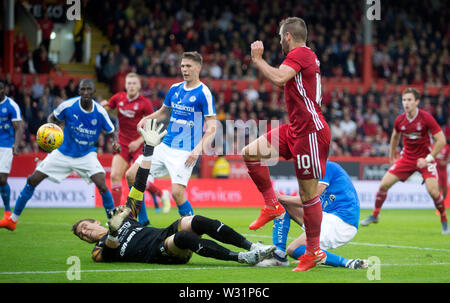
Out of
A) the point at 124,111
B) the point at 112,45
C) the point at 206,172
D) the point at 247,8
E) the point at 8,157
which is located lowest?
→ the point at 206,172

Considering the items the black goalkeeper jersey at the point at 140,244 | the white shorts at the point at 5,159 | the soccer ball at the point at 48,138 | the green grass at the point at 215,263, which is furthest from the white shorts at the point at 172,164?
the white shorts at the point at 5,159

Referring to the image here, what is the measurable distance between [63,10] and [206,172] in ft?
36.7

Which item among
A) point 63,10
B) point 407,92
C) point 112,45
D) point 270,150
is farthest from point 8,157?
point 63,10

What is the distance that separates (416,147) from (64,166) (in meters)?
6.72

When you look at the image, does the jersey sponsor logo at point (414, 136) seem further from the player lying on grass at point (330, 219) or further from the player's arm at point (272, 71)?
the player's arm at point (272, 71)

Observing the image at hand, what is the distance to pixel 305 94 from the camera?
7.11 metres

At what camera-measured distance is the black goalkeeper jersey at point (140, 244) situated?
7.25 metres

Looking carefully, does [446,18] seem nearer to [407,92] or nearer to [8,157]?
[407,92]

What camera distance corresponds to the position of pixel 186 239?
6.82 m

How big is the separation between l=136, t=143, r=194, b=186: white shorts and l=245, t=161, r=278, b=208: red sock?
5.49 feet

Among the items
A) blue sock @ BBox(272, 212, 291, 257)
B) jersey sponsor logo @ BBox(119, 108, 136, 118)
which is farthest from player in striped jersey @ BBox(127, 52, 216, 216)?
jersey sponsor logo @ BBox(119, 108, 136, 118)

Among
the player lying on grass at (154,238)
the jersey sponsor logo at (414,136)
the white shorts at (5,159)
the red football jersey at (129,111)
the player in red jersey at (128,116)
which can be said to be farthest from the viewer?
the jersey sponsor logo at (414,136)

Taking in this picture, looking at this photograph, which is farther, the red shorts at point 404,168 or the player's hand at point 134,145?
the red shorts at point 404,168
